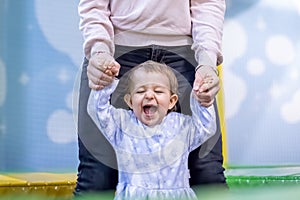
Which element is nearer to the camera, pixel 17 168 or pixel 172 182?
pixel 172 182

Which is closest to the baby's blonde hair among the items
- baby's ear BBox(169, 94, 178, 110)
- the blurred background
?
baby's ear BBox(169, 94, 178, 110)

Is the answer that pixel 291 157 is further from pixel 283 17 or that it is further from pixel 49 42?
pixel 49 42

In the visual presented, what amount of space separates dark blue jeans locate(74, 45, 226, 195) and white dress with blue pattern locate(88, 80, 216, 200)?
0.02 meters

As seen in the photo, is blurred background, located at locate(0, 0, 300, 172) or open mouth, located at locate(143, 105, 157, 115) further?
blurred background, located at locate(0, 0, 300, 172)

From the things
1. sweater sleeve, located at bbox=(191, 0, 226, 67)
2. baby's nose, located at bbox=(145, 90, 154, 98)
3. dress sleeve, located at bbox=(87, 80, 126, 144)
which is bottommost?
dress sleeve, located at bbox=(87, 80, 126, 144)

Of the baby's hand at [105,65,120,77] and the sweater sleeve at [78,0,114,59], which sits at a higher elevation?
the sweater sleeve at [78,0,114,59]

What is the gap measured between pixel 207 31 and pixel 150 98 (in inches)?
6.0

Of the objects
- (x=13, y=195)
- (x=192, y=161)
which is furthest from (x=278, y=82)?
(x=13, y=195)

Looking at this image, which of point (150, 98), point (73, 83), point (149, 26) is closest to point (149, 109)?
point (150, 98)

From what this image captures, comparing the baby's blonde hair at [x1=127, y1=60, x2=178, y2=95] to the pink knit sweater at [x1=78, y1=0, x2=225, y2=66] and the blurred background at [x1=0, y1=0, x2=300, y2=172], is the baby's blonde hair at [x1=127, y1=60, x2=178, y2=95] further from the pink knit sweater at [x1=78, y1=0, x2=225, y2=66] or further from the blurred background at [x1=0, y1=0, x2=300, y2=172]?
the blurred background at [x1=0, y1=0, x2=300, y2=172]

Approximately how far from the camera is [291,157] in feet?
3.93

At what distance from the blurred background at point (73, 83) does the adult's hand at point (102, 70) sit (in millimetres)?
343

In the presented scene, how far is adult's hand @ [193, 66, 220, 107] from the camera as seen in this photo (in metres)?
0.78

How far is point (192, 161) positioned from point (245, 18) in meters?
0.53
